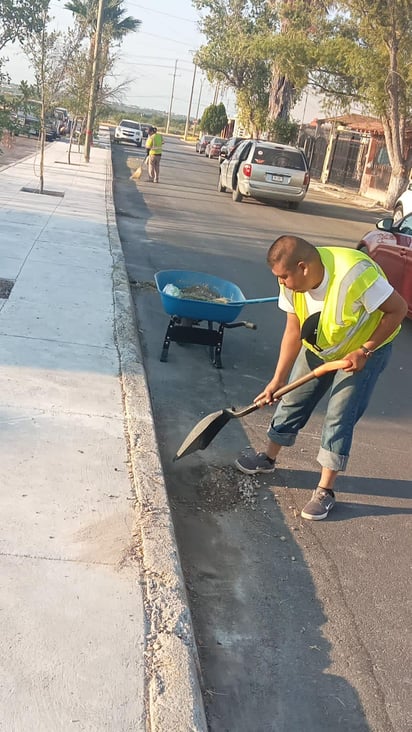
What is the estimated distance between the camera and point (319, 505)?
13.8ft

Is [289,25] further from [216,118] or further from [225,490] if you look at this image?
[216,118]

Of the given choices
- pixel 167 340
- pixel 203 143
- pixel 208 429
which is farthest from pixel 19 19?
pixel 203 143

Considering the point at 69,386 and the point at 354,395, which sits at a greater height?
the point at 354,395

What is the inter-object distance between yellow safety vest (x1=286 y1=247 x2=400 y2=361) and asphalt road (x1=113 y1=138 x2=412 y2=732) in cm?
105

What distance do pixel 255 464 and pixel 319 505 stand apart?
553mm

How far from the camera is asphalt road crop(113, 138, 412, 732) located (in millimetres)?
2891

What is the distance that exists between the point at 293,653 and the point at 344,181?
116 feet

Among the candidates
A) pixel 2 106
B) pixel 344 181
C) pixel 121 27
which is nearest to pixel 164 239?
pixel 2 106

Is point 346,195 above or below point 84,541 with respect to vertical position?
below

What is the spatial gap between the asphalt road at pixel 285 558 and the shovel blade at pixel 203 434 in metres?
0.13

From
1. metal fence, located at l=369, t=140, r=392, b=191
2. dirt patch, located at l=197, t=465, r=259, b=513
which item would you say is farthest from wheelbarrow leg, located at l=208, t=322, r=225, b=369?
metal fence, located at l=369, t=140, r=392, b=191

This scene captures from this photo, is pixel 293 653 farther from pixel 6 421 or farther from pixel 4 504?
pixel 6 421

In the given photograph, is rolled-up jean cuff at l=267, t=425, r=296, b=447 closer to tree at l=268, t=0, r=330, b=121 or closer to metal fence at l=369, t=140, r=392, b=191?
tree at l=268, t=0, r=330, b=121

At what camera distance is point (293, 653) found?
3.10 meters
